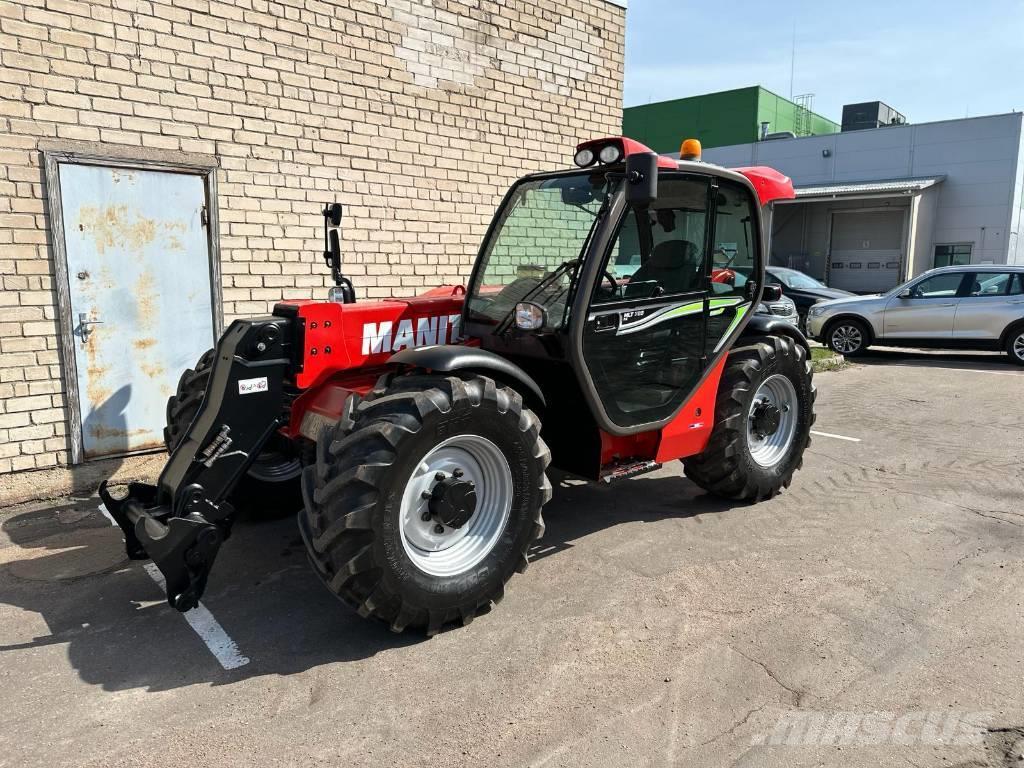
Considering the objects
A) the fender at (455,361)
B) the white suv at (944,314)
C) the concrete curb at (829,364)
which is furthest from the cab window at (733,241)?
the white suv at (944,314)

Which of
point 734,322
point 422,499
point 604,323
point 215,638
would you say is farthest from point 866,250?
point 215,638

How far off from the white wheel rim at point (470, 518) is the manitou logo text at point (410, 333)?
0.85 metres

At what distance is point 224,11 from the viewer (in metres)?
6.01

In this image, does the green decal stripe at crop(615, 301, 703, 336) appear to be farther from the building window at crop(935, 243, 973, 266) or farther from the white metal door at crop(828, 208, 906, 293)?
the building window at crop(935, 243, 973, 266)

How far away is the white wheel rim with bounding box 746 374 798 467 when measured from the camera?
534cm

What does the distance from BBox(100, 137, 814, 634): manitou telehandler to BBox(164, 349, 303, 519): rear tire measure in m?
0.01

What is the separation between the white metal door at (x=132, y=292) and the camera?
552 cm

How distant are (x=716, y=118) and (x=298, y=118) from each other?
36.4 m

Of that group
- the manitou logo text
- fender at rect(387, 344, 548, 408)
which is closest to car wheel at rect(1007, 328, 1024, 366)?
the manitou logo text

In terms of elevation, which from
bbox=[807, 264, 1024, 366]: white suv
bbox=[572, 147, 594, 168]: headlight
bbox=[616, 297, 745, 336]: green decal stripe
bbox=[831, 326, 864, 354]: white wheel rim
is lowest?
bbox=[831, 326, 864, 354]: white wheel rim

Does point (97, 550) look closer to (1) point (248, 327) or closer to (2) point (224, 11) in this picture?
(1) point (248, 327)

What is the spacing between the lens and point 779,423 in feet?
17.8

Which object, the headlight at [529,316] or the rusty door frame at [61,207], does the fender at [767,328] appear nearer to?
the headlight at [529,316]

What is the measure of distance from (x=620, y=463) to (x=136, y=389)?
3.87 m
